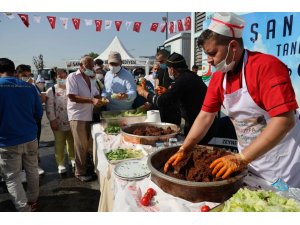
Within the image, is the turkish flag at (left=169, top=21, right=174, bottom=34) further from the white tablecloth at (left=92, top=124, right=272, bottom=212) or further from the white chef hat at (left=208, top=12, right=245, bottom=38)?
the white chef hat at (left=208, top=12, right=245, bottom=38)

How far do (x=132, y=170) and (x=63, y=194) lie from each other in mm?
2198

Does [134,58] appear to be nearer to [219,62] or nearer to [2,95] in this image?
[2,95]

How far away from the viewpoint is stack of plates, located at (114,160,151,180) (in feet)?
5.98

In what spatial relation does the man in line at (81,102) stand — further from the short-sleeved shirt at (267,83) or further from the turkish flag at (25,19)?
the turkish flag at (25,19)

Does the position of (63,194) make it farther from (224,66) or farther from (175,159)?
(224,66)

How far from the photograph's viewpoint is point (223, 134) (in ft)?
10.4

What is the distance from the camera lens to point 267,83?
142cm

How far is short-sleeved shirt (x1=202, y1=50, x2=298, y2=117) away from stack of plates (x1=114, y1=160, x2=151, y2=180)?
0.83m

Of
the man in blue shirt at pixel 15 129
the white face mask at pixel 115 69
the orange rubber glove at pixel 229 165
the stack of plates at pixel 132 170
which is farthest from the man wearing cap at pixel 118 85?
the orange rubber glove at pixel 229 165

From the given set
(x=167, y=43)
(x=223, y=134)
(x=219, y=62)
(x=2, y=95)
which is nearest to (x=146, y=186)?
(x=219, y=62)

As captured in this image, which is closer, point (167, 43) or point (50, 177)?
point (50, 177)

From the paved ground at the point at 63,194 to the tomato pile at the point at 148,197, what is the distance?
6.48 ft

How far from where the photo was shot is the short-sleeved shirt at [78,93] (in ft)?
11.9

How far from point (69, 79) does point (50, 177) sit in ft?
5.85
